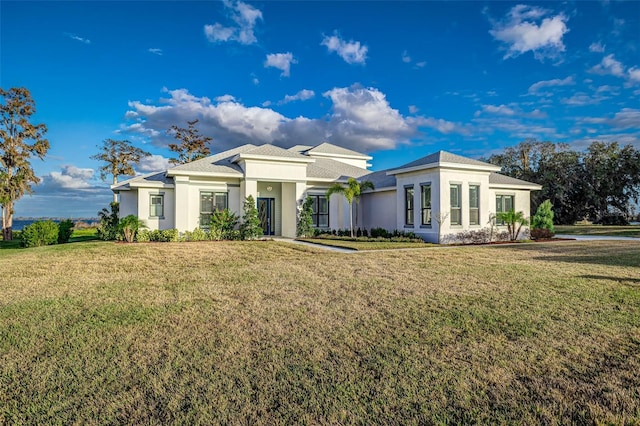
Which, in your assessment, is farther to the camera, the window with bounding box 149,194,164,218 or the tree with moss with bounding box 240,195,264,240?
the window with bounding box 149,194,164,218

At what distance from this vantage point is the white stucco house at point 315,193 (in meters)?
18.7

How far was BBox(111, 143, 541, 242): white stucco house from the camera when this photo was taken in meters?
18.7

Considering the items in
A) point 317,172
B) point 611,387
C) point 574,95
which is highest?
point 574,95

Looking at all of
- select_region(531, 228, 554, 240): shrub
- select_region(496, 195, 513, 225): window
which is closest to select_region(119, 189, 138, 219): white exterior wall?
select_region(496, 195, 513, 225): window

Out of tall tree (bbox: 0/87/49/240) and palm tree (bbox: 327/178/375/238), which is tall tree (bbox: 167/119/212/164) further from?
palm tree (bbox: 327/178/375/238)

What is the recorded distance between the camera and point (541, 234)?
21.2 metres

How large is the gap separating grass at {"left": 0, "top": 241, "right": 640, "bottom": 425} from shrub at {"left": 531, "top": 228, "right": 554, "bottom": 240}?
12.3 metres

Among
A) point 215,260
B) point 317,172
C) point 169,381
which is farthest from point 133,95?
point 169,381

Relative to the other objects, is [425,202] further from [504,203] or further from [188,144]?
[188,144]

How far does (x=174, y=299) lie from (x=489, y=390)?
5.83 metres

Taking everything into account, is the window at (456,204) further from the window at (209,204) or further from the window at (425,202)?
the window at (209,204)

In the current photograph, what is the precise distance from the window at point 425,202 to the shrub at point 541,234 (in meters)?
7.12

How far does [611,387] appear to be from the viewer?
373 centimetres

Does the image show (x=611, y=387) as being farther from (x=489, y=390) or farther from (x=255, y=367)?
(x=255, y=367)
